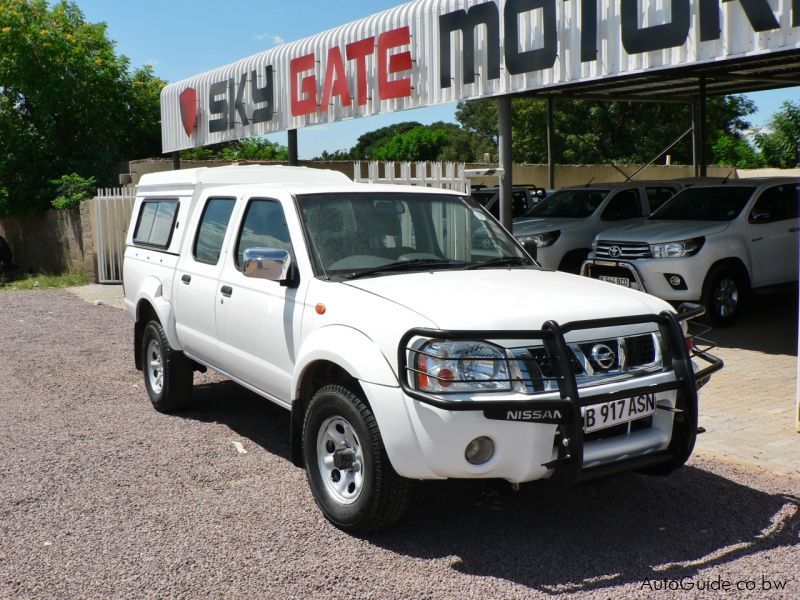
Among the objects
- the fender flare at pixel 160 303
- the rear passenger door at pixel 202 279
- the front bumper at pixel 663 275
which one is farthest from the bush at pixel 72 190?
the rear passenger door at pixel 202 279

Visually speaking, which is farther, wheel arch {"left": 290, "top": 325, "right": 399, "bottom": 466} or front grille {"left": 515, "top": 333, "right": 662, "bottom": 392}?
wheel arch {"left": 290, "top": 325, "right": 399, "bottom": 466}

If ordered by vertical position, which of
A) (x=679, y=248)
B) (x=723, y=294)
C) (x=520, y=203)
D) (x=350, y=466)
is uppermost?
(x=520, y=203)

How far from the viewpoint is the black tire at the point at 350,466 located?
4363 millimetres

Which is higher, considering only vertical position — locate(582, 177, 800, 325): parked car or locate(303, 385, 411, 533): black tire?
locate(582, 177, 800, 325): parked car

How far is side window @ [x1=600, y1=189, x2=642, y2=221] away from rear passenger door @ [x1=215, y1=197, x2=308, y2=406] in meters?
9.23

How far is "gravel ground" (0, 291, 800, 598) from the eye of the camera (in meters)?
4.09

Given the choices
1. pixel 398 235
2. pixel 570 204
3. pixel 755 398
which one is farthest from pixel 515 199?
pixel 398 235

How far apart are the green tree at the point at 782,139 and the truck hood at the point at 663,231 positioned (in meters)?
22.5

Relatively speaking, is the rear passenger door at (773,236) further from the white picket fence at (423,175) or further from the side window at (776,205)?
the white picket fence at (423,175)

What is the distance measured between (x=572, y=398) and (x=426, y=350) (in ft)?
2.37

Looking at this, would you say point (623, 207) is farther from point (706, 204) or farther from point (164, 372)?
point (164, 372)

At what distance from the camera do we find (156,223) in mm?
7973

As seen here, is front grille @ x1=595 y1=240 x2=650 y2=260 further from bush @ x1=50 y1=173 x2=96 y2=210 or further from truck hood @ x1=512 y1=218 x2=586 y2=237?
bush @ x1=50 y1=173 x2=96 y2=210

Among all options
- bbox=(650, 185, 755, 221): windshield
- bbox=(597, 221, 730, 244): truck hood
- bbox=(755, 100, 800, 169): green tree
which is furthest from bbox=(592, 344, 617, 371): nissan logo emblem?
bbox=(755, 100, 800, 169): green tree
